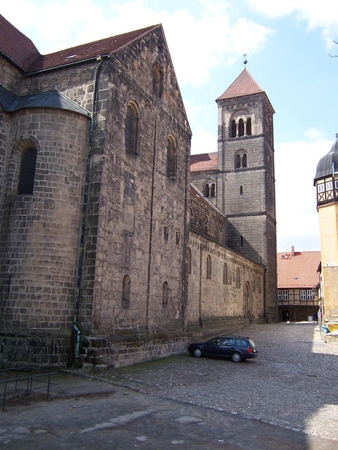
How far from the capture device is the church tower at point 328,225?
36781 mm

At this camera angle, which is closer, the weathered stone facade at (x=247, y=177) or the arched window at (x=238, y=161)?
the weathered stone facade at (x=247, y=177)

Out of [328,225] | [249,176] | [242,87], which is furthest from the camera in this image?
[242,87]

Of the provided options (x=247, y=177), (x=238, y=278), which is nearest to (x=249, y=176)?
(x=247, y=177)

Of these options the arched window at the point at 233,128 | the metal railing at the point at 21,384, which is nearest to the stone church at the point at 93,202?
the metal railing at the point at 21,384

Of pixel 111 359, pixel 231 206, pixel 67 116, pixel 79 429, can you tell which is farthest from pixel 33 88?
pixel 231 206

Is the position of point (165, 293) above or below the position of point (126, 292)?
above

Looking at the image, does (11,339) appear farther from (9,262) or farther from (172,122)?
(172,122)

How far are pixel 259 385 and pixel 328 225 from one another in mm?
28382

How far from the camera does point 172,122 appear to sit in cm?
2098

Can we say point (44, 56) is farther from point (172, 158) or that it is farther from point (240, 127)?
point (240, 127)

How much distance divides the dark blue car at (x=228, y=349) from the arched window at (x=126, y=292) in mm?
4866

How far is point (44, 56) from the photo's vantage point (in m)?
19.7

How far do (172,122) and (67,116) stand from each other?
6.78m

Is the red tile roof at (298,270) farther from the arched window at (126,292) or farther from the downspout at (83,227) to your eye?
the downspout at (83,227)
